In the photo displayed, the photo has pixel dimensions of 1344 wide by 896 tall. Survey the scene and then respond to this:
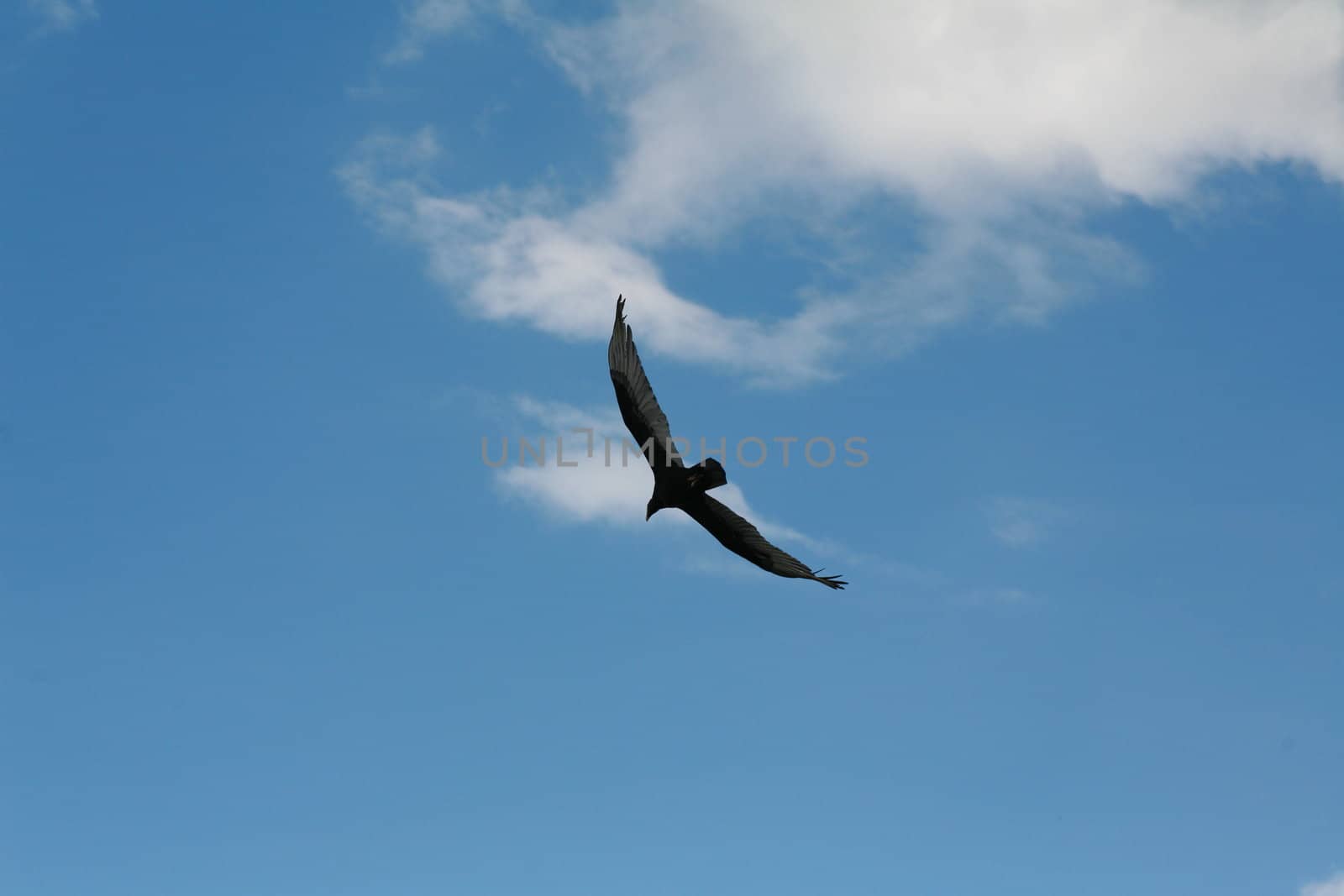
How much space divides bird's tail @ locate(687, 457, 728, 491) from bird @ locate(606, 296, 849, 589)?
0.08 meters

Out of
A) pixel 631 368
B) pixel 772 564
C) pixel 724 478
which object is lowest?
pixel 772 564

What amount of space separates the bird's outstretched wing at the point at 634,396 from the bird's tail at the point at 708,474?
701 mm

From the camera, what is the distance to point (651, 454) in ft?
56.5

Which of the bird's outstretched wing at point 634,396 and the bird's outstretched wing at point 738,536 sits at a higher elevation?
the bird's outstretched wing at point 634,396

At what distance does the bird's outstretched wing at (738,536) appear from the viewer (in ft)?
55.0

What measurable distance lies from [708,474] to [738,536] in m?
1.40

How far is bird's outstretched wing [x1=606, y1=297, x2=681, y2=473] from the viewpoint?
56.5 feet

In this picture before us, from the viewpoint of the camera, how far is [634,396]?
17.4m

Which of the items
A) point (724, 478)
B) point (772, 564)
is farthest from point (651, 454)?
point (772, 564)

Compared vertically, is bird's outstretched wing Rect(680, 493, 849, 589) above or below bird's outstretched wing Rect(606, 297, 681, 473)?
below

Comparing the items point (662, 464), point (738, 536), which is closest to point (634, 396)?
point (662, 464)

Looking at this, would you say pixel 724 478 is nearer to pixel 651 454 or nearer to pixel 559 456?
pixel 651 454

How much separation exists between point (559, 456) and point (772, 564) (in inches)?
155

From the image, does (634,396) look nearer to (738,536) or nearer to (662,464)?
(662,464)
